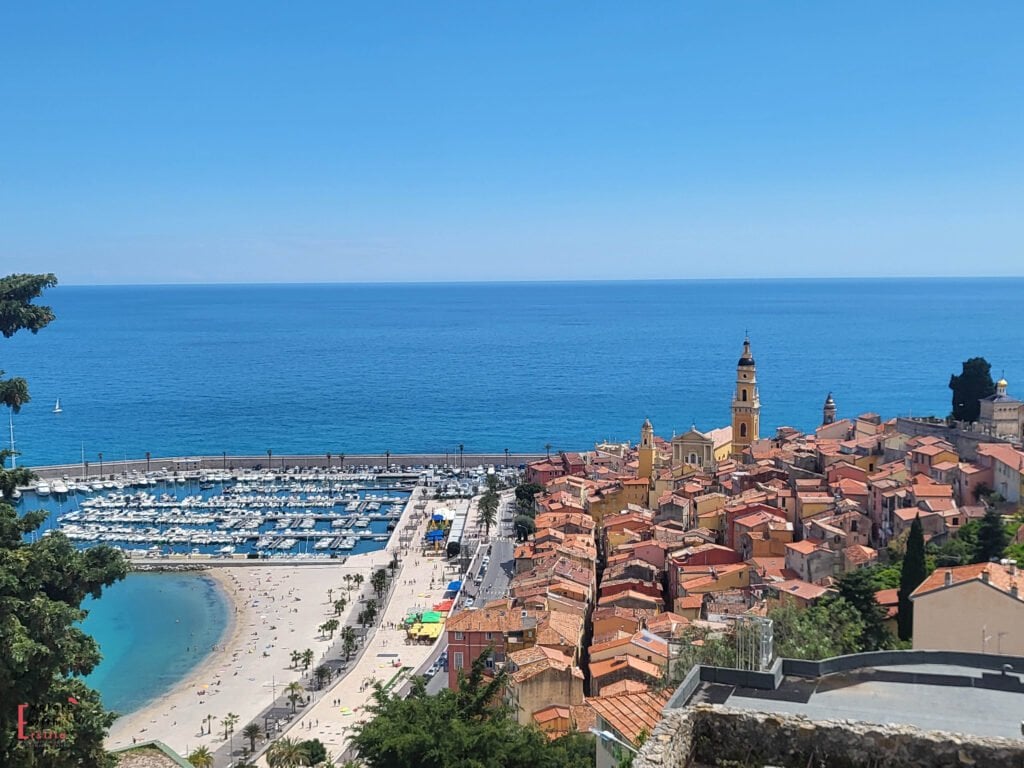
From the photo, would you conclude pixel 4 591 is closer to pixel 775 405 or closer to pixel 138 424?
pixel 138 424

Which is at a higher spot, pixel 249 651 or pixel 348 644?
pixel 348 644

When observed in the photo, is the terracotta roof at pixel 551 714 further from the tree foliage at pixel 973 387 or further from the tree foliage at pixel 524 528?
the tree foliage at pixel 973 387

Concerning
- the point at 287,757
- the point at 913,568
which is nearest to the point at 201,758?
the point at 287,757

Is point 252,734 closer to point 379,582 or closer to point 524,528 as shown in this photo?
point 379,582

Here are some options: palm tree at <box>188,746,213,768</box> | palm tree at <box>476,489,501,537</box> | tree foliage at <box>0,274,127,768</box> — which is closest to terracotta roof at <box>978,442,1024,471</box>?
palm tree at <box>476,489,501,537</box>

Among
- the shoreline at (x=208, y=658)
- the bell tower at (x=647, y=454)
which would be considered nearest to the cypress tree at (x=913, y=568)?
the shoreline at (x=208, y=658)

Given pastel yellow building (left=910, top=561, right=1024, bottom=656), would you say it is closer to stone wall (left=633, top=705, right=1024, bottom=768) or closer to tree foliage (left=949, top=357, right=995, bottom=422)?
stone wall (left=633, top=705, right=1024, bottom=768)
